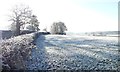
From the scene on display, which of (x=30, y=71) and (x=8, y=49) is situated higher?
(x=8, y=49)

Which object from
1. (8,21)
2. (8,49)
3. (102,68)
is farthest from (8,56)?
(8,21)

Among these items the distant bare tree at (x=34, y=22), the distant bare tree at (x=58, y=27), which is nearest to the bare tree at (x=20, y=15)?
the distant bare tree at (x=34, y=22)

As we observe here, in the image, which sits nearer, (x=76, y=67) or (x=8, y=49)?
(x=8, y=49)

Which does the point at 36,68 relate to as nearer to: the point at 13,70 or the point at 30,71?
the point at 30,71

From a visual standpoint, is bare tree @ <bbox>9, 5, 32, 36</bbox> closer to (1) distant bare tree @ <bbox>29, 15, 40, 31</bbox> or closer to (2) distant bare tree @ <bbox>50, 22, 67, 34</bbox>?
(1) distant bare tree @ <bbox>29, 15, 40, 31</bbox>

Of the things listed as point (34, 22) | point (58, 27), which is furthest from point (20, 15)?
point (58, 27)

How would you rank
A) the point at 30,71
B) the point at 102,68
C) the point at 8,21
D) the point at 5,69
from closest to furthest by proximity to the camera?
the point at 5,69 → the point at 30,71 → the point at 102,68 → the point at 8,21

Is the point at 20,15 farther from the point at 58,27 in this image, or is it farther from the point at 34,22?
the point at 58,27

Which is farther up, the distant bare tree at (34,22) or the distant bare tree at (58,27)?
the distant bare tree at (34,22)

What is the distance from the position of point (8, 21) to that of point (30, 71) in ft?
130

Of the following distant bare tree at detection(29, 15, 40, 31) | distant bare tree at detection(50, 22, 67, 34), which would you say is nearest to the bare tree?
distant bare tree at detection(29, 15, 40, 31)

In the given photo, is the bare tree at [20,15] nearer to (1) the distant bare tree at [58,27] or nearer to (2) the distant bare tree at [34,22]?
(2) the distant bare tree at [34,22]

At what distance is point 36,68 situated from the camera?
23.9ft

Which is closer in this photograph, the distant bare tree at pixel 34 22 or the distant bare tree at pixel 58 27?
the distant bare tree at pixel 34 22
